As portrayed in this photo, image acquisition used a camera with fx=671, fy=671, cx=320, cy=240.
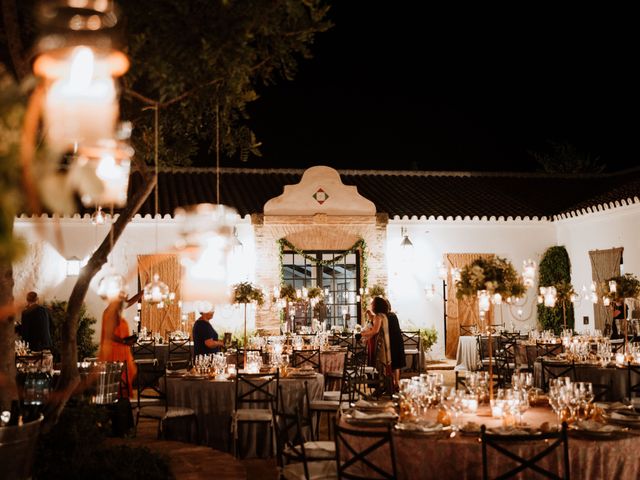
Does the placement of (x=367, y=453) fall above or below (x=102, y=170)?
below

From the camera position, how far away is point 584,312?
1738cm

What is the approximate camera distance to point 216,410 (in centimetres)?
809

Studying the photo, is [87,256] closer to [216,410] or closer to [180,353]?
[180,353]

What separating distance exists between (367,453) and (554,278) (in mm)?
14460

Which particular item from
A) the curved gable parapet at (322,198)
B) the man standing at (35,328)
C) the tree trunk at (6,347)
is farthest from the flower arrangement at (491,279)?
the curved gable parapet at (322,198)

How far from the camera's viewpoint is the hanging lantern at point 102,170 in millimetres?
1945

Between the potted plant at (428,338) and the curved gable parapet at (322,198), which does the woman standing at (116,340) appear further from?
the potted plant at (428,338)

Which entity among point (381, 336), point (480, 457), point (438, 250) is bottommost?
point (480, 457)

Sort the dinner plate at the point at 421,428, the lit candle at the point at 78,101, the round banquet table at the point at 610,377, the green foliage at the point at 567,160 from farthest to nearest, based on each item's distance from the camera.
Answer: the green foliage at the point at 567,160 → the round banquet table at the point at 610,377 → the dinner plate at the point at 421,428 → the lit candle at the point at 78,101

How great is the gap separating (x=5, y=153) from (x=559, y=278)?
17.5 meters

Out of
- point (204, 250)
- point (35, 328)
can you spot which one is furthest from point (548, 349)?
point (35, 328)

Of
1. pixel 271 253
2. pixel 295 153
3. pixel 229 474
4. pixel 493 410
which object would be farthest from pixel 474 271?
pixel 295 153

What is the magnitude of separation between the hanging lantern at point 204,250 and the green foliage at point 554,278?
13.8 meters

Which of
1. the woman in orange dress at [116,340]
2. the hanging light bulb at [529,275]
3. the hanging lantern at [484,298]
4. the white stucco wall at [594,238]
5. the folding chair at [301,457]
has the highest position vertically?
the white stucco wall at [594,238]
